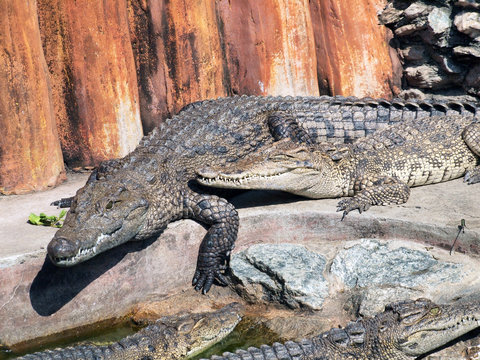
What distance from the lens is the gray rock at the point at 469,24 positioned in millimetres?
6477

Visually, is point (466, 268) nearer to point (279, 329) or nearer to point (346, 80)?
point (279, 329)

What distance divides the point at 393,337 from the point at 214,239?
162cm

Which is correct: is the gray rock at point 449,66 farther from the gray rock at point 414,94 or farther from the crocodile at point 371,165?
the crocodile at point 371,165

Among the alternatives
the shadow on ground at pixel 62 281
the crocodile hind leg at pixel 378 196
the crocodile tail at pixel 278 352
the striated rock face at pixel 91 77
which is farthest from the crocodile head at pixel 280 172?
the crocodile tail at pixel 278 352

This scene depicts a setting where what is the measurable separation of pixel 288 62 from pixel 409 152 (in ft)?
5.56

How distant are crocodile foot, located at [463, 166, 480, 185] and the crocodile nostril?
10.6 feet

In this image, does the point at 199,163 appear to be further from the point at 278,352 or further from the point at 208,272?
the point at 278,352

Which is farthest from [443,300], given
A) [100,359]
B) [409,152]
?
[100,359]

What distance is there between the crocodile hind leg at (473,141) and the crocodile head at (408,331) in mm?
2059

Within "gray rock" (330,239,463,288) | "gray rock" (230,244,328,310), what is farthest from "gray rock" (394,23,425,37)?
"gray rock" (230,244,328,310)

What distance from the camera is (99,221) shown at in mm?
4375

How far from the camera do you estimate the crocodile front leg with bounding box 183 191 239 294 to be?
4.91 meters

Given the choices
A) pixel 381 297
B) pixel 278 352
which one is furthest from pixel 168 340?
pixel 381 297

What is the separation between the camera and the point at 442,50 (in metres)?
6.79
